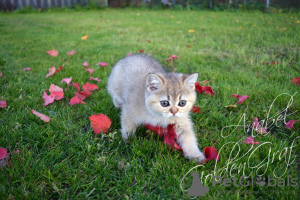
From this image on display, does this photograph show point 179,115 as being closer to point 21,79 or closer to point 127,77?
point 127,77

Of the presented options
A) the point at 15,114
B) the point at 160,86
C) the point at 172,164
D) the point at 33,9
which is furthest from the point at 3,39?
the point at 33,9

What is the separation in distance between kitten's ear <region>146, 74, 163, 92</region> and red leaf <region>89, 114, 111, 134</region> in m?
0.59

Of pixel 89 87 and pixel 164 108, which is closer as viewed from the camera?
pixel 164 108

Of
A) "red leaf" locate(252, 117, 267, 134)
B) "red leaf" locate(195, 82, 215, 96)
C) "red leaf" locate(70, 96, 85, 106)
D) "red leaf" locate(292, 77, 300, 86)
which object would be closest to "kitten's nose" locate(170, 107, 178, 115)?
"red leaf" locate(252, 117, 267, 134)

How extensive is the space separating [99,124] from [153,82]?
28.6 inches

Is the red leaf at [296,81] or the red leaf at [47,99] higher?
the red leaf at [296,81]

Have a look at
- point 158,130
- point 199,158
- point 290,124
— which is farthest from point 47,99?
point 290,124

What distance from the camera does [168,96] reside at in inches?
89.0

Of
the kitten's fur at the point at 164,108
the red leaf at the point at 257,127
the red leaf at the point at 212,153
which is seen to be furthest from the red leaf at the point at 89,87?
the red leaf at the point at 257,127

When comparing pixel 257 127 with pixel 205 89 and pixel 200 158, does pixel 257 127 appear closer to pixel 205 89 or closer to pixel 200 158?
pixel 200 158

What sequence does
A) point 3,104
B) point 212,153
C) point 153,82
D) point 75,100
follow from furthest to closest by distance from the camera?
point 75,100
point 3,104
point 153,82
point 212,153

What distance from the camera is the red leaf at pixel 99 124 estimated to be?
2.33 metres

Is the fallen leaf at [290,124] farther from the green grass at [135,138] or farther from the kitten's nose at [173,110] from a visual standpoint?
the kitten's nose at [173,110]

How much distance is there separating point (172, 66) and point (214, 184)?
2.90 meters
